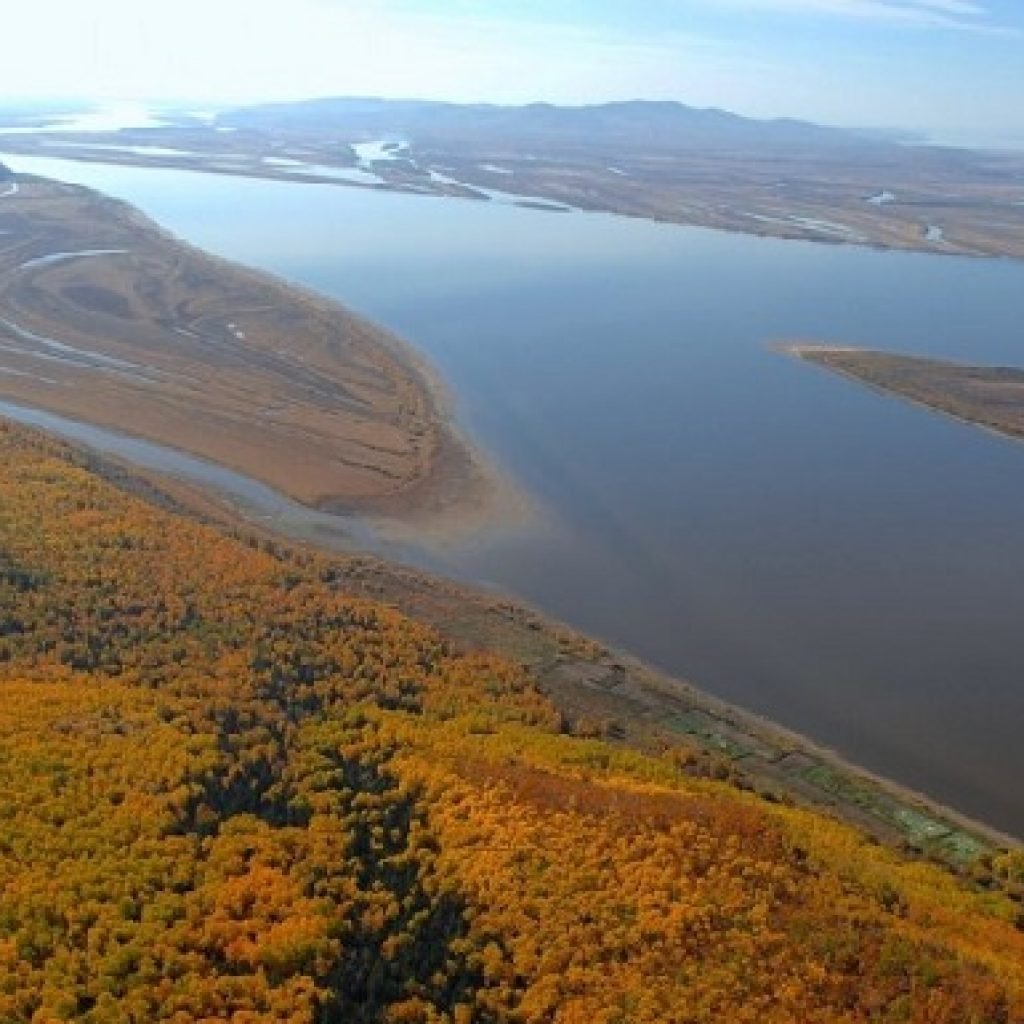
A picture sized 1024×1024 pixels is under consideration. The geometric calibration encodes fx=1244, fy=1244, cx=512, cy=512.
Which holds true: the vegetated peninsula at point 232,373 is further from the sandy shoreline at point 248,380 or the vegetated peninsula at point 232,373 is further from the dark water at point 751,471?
the dark water at point 751,471

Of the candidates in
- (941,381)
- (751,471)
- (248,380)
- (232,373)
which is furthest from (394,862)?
(941,381)

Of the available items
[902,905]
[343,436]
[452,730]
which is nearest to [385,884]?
[452,730]

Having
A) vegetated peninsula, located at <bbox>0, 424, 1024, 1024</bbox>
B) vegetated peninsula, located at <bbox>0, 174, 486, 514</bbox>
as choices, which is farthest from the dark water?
vegetated peninsula, located at <bbox>0, 424, 1024, 1024</bbox>

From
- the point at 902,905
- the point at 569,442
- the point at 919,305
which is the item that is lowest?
the point at 902,905

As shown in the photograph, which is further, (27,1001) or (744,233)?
(744,233)

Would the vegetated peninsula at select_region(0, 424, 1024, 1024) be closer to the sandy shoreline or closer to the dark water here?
the dark water

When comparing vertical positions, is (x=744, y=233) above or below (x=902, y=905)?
above

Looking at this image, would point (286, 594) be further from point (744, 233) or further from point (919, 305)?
point (744, 233)

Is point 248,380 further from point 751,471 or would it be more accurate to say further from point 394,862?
point 394,862
